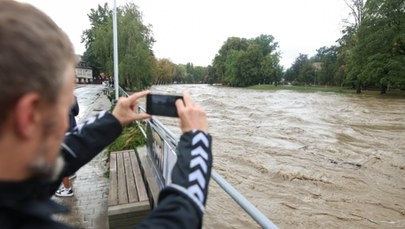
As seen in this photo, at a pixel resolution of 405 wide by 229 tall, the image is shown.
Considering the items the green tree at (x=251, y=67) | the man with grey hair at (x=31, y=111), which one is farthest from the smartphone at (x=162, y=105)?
the green tree at (x=251, y=67)

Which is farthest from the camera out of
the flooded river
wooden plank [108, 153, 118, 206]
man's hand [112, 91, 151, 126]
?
the flooded river

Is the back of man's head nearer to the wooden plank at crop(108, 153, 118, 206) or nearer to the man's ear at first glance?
the man's ear

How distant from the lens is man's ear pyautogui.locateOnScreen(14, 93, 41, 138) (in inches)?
27.3

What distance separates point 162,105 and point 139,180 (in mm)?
3140

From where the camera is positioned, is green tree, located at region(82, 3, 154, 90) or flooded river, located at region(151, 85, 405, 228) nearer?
flooded river, located at region(151, 85, 405, 228)

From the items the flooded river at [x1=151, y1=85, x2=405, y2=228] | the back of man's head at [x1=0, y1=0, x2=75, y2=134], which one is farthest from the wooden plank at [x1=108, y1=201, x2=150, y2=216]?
the back of man's head at [x1=0, y1=0, x2=75, y2=134]

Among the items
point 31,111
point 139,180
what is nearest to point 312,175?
point 139,180

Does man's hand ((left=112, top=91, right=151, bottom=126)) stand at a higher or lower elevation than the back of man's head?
lower

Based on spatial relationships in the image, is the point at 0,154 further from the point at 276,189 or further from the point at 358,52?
the point at 358,52

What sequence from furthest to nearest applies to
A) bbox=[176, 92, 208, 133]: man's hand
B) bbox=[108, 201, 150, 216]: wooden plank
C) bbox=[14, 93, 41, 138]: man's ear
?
bbox=[108, 201, 150, 216]: wooden plank, bbox=[176, 92, 208, 133]: man's hand, bbox=[14, 93, 41, 138]: man's ear

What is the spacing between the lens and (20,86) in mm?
699

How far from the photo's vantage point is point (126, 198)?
3.64 metres

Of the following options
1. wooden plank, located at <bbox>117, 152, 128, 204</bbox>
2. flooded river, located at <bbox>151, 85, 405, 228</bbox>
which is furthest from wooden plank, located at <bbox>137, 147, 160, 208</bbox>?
flooded river, located at <bbox>151, 85, 405, 228</bbox>

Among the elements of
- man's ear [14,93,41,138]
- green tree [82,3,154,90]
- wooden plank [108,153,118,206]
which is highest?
green tree [82,3,154,90]
